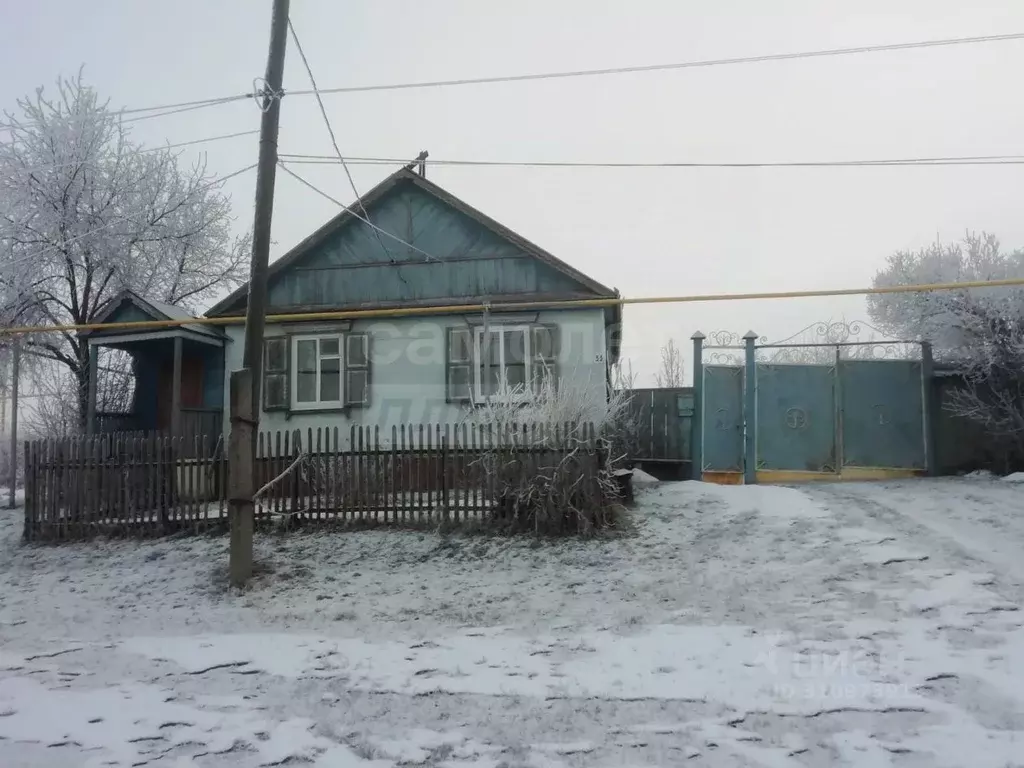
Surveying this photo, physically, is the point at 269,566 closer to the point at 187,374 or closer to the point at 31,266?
the point at 187,374

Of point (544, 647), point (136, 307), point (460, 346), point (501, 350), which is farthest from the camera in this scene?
point (460, 346)

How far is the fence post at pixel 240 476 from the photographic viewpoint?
7.44 metres

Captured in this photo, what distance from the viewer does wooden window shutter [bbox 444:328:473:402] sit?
13219 millimetres

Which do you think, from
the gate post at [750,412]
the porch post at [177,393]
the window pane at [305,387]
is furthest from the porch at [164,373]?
the gate post at [750,412]

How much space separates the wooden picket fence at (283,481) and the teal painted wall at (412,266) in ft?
13.9

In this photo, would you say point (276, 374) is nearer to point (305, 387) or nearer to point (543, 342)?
point (305, 387)

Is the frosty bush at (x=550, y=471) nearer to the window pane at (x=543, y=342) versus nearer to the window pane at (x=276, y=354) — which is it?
the window pane at (x=543, y=342)

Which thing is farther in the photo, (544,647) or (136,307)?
(136,307)

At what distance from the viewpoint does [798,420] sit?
12.3 m

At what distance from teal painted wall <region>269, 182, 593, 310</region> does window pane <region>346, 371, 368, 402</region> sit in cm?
Answer: 133

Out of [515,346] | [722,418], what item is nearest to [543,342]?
[515,346]

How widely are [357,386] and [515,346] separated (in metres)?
2.98

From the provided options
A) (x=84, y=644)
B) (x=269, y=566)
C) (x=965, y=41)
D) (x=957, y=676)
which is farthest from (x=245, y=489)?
(x=965, y=41)

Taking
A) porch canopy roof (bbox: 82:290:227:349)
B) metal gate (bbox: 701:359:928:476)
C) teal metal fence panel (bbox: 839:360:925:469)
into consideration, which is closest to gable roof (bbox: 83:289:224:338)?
porch canopy roof (bbox: 82:290:227:349)
